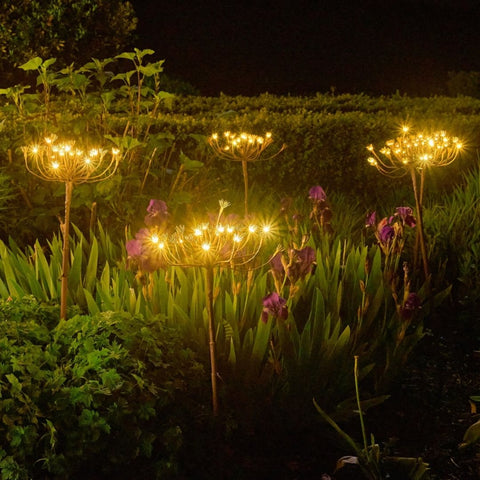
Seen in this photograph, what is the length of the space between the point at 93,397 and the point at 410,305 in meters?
1.27

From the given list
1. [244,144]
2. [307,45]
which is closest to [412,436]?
[244,144]

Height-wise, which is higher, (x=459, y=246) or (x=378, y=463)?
(x=459, y=246)

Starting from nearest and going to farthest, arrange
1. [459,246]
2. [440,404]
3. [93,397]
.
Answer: [93,397], [440,404], [459,246]

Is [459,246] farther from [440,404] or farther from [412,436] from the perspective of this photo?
[412,436]

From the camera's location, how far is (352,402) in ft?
9.50

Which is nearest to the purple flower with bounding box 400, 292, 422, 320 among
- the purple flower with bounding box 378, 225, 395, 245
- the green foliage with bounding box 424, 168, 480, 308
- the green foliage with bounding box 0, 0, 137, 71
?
the purple flower with bounding box 378, 225, 395, 245

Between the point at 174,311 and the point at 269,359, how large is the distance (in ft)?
1.52

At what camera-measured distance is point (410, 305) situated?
291cm

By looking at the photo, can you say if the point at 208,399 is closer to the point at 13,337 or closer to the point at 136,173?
the point at 13,337

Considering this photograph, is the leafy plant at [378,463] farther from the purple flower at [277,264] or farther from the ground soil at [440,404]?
the purple flower at [277,264]

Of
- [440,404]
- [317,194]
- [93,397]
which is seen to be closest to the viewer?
[93,397]

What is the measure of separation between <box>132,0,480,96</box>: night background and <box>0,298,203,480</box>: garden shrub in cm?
1271

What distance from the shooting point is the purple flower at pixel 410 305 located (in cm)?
291

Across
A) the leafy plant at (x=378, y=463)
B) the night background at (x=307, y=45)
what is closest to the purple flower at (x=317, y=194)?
the leafy plant at (x=378, y=463)
